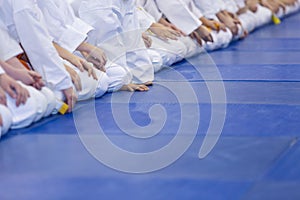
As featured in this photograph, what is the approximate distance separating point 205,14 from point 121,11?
182 centimetres

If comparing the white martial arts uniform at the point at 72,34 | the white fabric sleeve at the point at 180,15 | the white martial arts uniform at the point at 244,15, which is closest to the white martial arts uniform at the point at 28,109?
the white martial arts uniform at the point at 72,34

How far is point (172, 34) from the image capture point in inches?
200

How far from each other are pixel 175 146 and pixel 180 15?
97.4 inches

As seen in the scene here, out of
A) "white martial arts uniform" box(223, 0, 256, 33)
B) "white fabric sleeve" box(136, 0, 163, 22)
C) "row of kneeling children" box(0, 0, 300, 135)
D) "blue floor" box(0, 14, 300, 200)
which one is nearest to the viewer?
"blue floor" box(0, 14, 300, 200)

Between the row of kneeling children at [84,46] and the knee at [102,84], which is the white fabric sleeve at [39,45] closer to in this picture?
the row of kneeling children at [84,46]

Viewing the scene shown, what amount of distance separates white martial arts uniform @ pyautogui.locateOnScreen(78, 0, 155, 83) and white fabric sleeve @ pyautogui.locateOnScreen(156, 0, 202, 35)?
2.87ft

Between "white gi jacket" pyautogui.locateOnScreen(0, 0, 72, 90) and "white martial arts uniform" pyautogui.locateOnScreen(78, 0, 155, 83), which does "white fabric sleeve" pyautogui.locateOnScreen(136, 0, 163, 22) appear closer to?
"white martial arts uniform" pyautogui.locateOnScreen(78, 0, 155, 83)

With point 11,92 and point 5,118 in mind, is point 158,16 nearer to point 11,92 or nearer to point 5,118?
point 11,92

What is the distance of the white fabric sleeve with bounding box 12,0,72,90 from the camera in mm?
3533

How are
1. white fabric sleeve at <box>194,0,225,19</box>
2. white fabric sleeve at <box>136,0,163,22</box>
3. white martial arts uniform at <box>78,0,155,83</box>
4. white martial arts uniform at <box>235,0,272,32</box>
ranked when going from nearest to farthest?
white martial arts uniform at <box>78,0,155,83</box>, white fabric sleeve at <box>136,0,163,22</box>, white fabric sleeve at <box>194,0,225,19</box>, white martial arts uniform at <box>235,0,272,32</box>

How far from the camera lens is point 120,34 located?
4332 mm

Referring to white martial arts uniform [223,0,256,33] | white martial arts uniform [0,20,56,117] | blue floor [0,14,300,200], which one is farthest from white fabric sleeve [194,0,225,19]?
white martial arts uniform [0,20,56,117]

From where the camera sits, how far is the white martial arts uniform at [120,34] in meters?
4.18

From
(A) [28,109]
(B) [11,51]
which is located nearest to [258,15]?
(B) [11,51]
